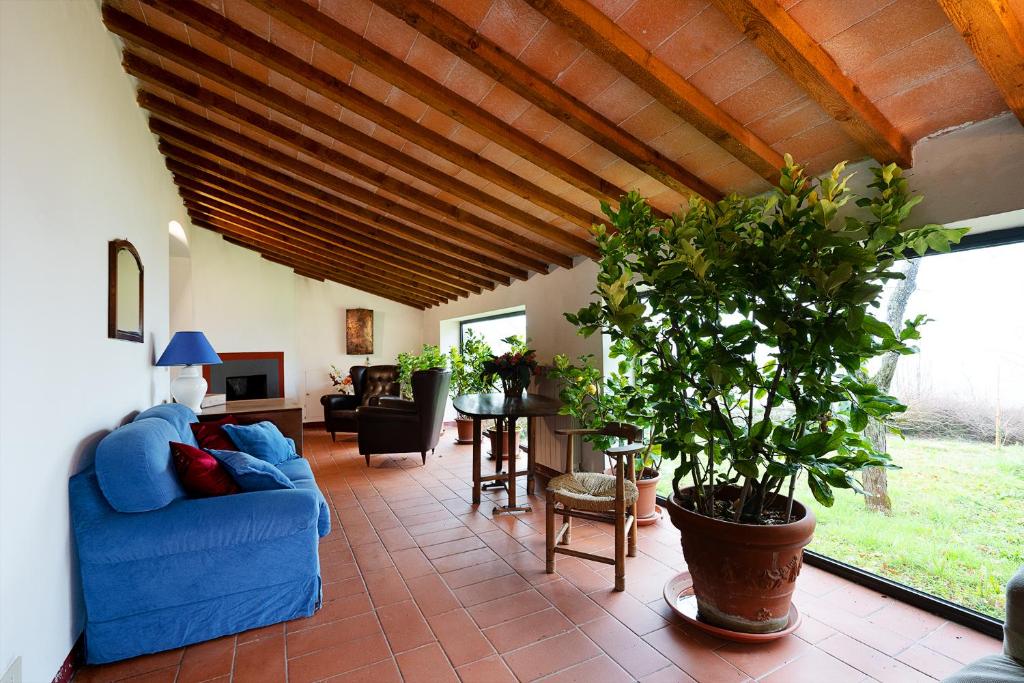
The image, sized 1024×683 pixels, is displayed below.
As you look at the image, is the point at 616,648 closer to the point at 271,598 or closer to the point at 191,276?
the point at 271,598

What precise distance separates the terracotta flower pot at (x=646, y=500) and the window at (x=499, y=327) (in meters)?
2.92

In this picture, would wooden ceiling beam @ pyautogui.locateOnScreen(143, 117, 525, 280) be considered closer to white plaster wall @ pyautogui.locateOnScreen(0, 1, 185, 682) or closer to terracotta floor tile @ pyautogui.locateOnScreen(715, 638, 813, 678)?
white plaster wall @ pyautogui.locateOnScreen(0, 1, 185, 682)

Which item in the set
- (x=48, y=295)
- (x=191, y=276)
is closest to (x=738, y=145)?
(x=48, y=295)

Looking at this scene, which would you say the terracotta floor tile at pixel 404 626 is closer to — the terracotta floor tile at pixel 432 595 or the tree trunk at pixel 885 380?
the terracotta floor tile at pixel 432 595

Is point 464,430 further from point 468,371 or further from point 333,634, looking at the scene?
point 333,634

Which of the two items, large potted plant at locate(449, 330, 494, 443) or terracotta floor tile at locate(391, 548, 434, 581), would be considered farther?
large potted plant at locate(449, 330, 494, 443)

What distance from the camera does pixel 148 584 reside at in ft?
6.59

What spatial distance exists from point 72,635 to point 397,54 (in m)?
2.86

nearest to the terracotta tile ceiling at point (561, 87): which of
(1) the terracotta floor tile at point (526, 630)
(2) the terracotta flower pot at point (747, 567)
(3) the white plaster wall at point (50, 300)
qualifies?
(3) the white plaster wall at point (50, 300)

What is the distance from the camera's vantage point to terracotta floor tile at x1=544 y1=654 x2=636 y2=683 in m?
1.85

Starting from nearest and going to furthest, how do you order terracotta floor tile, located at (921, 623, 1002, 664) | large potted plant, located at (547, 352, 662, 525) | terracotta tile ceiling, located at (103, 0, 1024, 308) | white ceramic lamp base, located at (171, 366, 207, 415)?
terracotta tile ceiling, located at (103, 0, 1024, 308) → terracotta floor tile, located at (921, 623, 1002, 664) → large potted plant, located at (547, 352, 662, 525) → white ceramic lamp base, located at (171, 366, 207, 415)

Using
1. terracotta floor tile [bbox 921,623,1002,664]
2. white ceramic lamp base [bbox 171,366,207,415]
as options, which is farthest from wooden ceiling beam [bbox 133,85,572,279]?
terracotta floor tile [bbox 921,623,1002,664]

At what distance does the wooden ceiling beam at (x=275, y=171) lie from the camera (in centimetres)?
387

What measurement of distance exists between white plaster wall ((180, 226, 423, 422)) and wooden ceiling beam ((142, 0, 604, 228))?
4.75 metres
